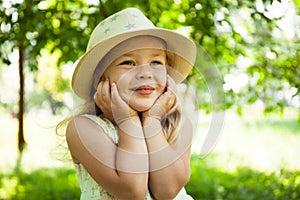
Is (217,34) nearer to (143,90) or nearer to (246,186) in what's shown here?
(246,186)

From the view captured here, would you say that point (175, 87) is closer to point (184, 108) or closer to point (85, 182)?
point (184, 108)

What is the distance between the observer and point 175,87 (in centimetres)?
190

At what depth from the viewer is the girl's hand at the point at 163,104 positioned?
71.3 inches

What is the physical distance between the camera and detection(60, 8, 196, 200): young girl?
5.67 ft

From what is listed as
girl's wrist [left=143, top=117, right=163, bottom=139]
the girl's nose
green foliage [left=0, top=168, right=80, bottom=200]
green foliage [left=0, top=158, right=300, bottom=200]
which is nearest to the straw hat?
the girl's nose

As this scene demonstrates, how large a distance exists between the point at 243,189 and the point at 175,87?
3.16 m

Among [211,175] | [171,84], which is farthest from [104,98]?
[211,175]

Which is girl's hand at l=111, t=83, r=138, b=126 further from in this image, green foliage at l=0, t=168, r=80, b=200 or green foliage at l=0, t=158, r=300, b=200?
green foliage at l=0, t=168, r=80, b=200

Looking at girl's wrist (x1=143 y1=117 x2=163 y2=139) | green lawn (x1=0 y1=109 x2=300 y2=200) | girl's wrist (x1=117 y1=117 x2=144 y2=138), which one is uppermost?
girl's wrist (x1=117 y1=117 x2=144 y2=138)

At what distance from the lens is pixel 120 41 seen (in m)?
1.82

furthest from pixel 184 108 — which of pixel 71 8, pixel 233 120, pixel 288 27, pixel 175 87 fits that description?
pixel 233 120

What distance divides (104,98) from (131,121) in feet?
0.40

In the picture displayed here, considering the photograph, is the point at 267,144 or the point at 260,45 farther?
the point at 267,144

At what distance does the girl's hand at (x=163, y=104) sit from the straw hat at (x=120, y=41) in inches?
5.5
